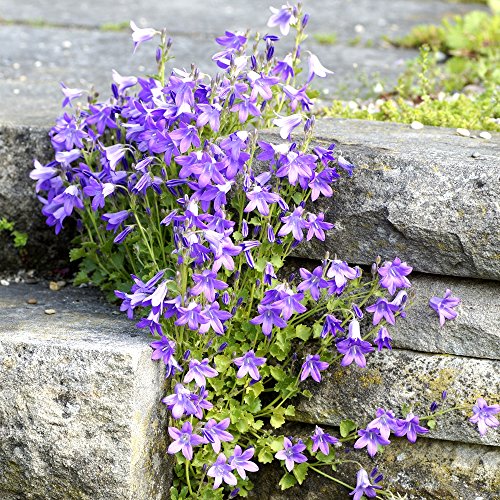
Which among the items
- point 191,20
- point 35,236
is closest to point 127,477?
point 35,236

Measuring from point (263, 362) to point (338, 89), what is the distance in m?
1.96

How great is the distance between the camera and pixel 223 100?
280 centimetres

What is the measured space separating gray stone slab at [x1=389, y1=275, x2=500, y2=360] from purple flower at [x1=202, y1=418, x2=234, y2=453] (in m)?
0.61

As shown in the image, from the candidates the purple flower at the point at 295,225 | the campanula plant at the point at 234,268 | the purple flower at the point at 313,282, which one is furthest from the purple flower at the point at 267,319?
the purple flower at the point at 295,225

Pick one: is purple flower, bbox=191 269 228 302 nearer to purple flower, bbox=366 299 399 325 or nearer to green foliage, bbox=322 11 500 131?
purple flower, bbox=366 299 399 325

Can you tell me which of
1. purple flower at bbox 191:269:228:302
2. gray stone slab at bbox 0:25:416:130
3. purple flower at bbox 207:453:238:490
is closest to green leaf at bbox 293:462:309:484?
purple flower at bbox 207:453:238:490

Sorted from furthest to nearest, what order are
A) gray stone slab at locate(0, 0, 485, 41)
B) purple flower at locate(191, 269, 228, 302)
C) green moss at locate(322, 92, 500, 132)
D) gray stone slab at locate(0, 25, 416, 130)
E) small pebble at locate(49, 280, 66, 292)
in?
gray stone slab at locate(0, 0, 485, 41) < gray stone slab at locate(0, 25, 416, 130) < green moss at locate(322, 92, 500, 132) < small pebble at locate(49, 280, 66, 292) < purple flower at locate(191, 269, 228, 302)

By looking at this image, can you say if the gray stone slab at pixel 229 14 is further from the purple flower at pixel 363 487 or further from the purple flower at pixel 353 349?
the purple flower at pixel 363 487

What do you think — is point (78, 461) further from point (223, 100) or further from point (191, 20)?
point (191, 20)

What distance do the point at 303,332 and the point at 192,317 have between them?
423 mm

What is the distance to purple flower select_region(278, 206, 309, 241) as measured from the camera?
8.82ft

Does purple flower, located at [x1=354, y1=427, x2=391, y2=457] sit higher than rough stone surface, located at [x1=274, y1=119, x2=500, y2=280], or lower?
lower

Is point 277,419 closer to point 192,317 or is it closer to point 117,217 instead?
point 192,317

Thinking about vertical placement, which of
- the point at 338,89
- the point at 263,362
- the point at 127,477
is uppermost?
the point at 338,89
